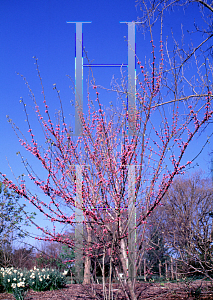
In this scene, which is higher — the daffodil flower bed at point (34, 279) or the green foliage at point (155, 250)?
the green foliage at point (155, 250)

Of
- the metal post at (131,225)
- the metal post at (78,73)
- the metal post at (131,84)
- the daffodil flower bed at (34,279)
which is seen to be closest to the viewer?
the metal post at (131,225)

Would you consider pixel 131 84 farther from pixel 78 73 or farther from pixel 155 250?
pixel 155 250

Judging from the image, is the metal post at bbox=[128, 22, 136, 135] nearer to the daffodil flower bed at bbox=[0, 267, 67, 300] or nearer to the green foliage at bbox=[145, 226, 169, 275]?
the green foliage at bbox=[145, 226, 169, 275]

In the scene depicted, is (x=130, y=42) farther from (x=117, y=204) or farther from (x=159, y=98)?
(x=117, y=204)

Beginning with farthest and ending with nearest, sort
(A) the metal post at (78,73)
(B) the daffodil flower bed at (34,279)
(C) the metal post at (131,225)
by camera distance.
Result: (B) the daffodil flower bed at (34,279) → (A) the metal post at (78,73) → (C) the metal post at (131,225)

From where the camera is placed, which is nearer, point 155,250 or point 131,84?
point 131,84

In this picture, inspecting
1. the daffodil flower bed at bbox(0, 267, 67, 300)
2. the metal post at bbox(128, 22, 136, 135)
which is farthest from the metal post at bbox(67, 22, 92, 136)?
the daffodil flower bed at bbox(0, 267, 67, 300)

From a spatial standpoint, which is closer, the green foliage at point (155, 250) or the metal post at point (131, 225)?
the metal post at point (131, 225)

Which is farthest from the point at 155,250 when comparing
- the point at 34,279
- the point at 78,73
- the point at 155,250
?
the point at 78,73

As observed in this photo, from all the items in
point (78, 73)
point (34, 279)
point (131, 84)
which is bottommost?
point (34, 279)

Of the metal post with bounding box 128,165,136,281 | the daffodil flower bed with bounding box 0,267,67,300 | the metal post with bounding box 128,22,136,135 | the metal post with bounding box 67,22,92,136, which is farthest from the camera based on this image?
the daffodil flower bed with bounding box 0,267,67,300

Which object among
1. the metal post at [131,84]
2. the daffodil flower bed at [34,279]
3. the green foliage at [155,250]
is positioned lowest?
the daffodil flower bed at [34,279]

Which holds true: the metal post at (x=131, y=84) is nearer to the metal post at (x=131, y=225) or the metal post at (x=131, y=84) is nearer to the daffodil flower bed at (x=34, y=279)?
the metal post at (x=131, y=225)

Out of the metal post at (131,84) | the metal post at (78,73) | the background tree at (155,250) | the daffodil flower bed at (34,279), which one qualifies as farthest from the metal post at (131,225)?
the daffodil flower bed at (34,279)
